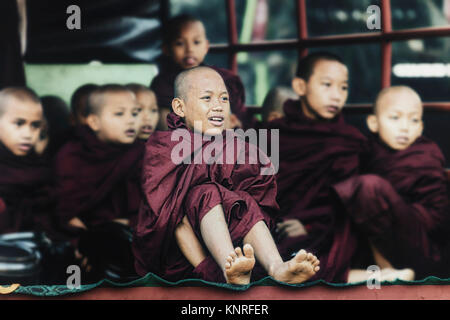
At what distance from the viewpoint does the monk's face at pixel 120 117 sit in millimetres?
3025

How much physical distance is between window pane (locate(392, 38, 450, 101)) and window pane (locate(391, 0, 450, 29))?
Result: 0.08 metres

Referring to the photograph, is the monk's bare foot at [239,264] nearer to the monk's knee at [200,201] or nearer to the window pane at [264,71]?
the monk's knee at [200,201]

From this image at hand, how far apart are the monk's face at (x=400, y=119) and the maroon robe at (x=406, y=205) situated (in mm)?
42

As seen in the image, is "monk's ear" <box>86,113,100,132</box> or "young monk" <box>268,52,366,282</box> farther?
"monk's ear" <box>86,113,100,132</box>

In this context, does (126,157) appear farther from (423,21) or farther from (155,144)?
(423,21)

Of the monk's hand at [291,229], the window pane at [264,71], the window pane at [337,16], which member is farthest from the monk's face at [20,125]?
the window pane at [337,16]

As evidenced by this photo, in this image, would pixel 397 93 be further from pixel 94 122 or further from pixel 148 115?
pixel 94 122

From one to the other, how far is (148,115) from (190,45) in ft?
1.25

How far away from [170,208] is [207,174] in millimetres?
→ 208

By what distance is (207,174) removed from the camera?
2721 millimetres

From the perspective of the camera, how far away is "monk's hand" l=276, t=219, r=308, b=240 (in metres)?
2.84

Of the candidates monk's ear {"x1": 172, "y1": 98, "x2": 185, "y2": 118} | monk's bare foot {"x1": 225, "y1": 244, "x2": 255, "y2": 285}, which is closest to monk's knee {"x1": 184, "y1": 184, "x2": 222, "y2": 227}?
monk's bare foot {"x1": 225, "y1": 244, "x2": 255, "y2": 285}

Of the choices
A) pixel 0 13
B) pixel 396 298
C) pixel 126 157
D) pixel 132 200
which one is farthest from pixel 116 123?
pixel 396 298

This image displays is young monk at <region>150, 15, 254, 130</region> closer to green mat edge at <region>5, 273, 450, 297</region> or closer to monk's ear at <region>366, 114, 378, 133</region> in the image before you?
monk's ear at <region>366, 114, 378, 133</region>
